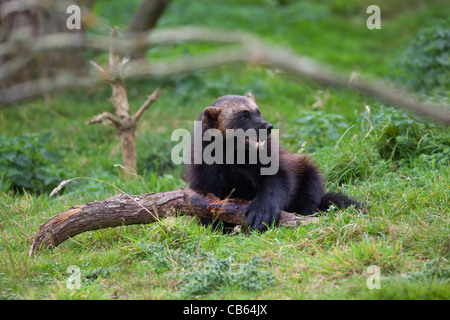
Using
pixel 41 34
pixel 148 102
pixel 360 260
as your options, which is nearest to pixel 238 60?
pixel 360 260

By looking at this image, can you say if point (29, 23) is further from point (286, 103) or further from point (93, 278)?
point (93, 278)

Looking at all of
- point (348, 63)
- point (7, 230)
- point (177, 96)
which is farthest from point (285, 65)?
point (348, 63)

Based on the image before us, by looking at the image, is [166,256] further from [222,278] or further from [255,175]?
[255,175]

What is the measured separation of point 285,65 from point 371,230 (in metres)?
2.47

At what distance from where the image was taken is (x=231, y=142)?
4.66m

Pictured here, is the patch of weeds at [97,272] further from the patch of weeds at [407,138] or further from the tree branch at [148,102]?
the patch of weeds at [407,138]

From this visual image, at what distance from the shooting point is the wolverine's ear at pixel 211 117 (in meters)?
4.66

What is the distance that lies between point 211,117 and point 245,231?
106 cm

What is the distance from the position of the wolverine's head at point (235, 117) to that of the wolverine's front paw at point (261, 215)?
1.73ft

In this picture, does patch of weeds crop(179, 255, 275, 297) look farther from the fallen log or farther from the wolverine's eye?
the wolverine's eye

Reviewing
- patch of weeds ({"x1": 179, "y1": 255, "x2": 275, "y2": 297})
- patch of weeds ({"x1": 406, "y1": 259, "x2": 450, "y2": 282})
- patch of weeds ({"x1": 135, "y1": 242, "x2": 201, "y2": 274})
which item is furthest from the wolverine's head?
patch of weeds ({"x1": 406, "y1": 259, "x2": 450, "y2": 282})

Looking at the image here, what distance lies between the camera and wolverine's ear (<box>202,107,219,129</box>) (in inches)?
183

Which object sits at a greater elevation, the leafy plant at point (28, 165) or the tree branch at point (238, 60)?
the tree branch at point (238, 60)

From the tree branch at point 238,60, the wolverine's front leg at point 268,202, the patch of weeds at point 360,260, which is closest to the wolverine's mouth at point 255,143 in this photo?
the wolverine's front leg at point 268,202
